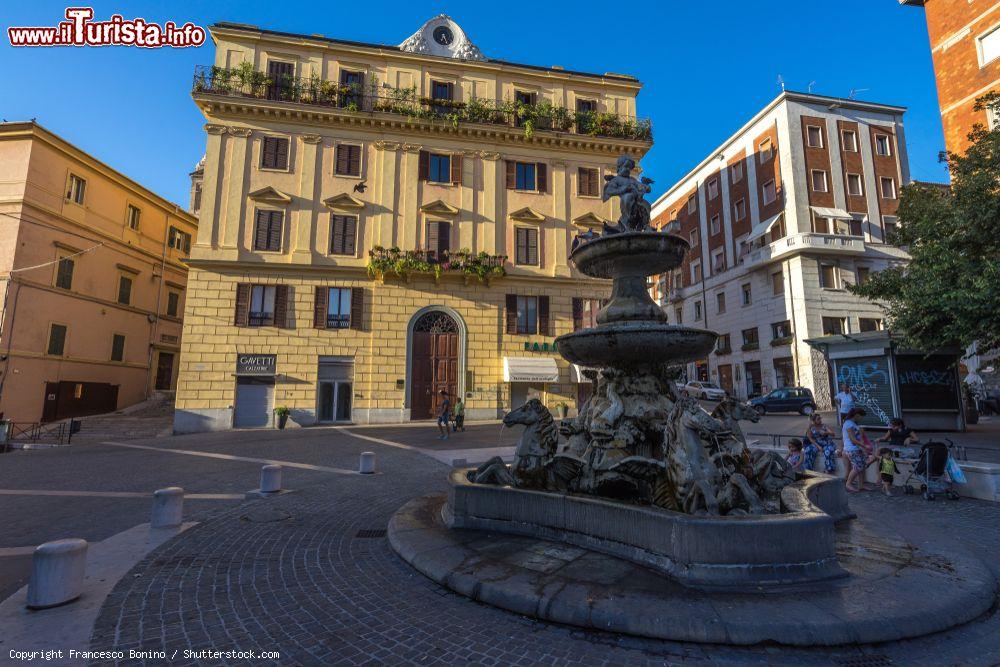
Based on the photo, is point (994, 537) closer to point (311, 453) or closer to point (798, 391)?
point (311, 453)

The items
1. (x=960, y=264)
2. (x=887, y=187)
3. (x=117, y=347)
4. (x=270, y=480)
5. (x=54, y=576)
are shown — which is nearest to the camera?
(x=54, y=576)

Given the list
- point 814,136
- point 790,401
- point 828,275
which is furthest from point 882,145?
point 790,401

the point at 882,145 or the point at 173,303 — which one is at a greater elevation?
the point at 882,145

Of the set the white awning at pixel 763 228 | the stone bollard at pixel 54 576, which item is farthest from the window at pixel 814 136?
the stone bollard at pixel 54 576

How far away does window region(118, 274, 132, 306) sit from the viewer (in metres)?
27.1

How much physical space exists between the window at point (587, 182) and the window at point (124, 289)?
88.4 ft

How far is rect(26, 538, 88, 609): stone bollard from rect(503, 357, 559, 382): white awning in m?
19.7

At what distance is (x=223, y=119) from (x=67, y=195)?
9.47m

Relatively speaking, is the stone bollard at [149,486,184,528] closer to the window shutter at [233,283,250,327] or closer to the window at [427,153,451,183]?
the window shutter at [233,283,250,327]

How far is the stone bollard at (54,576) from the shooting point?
3.63m

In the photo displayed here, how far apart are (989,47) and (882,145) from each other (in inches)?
468

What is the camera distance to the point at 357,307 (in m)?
22.8

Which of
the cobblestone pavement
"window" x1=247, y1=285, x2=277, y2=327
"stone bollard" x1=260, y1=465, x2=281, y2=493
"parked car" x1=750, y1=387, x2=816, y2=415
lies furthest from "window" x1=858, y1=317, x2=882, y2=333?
"window" x1=247, y1=285, x2=277, y2=327

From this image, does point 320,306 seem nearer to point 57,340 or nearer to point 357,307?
point 357,307
